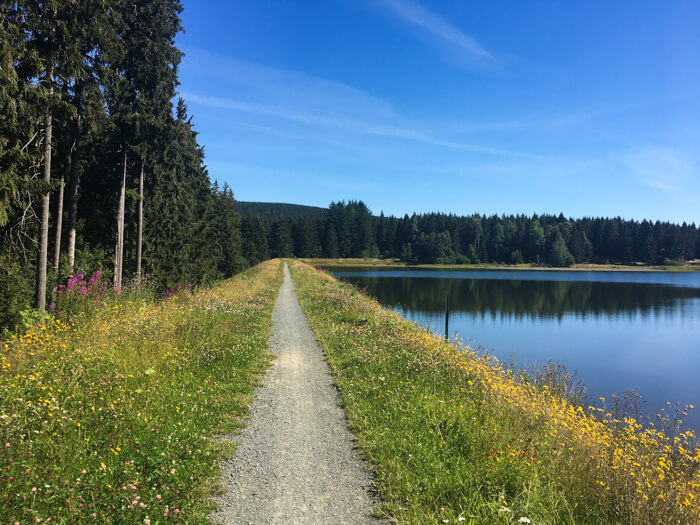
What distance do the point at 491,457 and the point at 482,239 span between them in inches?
5309

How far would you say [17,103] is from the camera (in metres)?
8.70

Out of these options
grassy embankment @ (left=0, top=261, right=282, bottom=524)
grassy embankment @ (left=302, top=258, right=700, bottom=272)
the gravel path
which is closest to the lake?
the gravel path

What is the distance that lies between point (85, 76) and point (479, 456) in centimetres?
1550

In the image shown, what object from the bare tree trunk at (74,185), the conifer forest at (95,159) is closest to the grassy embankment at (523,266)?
the conifer forest at (95,159)

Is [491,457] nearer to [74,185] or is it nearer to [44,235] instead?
[44,235]

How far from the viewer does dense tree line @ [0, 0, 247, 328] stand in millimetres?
9180

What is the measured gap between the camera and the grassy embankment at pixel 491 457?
3.75 metres

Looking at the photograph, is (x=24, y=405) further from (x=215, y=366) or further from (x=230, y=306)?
(x=230, y=306)

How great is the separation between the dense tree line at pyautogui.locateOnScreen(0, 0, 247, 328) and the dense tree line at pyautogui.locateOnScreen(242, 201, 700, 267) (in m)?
83.6

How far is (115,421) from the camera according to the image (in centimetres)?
A: 476

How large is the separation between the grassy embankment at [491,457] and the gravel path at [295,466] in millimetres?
293

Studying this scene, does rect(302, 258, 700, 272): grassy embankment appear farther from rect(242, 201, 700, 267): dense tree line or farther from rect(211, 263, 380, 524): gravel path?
rect(211, 263, 380, 524): gravel path

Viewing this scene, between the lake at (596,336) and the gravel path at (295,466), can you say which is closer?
the gravel path at (295,466)

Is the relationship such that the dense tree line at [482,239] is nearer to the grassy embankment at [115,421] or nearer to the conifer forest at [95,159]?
the conifer forest at [95,159]
